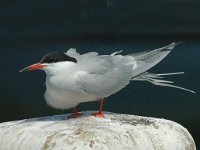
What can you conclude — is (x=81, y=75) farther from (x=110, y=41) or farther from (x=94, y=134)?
(x=110, y=41)

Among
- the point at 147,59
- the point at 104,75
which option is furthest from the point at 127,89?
the point at 104,75

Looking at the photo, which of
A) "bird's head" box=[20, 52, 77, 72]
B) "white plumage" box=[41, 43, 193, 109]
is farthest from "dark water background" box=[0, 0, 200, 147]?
"bird's head" box=[20, 52, 77, 72]

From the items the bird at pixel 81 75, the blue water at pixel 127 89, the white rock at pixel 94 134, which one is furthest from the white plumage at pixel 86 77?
the blue water at pixel 127 89

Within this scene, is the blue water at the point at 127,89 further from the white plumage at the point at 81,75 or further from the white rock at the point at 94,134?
the white rock at the point at 94,134

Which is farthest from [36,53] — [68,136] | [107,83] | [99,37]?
[68,136]

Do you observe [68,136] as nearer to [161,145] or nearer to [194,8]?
[161,145]

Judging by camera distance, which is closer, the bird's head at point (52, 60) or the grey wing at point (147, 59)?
the bird's head at point (52, 60)
